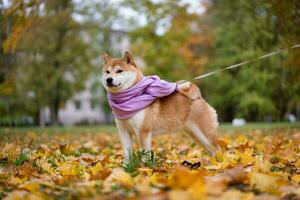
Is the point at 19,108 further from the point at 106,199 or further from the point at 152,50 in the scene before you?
the point at 106,199

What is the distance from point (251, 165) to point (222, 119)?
123ft

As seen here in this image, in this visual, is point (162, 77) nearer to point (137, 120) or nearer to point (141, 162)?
point (137, 120)

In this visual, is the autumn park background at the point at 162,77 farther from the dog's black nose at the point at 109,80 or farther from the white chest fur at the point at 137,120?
the dog's black nose at the point at 109,80

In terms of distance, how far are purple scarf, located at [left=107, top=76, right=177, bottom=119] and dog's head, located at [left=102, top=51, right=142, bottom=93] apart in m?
0.07

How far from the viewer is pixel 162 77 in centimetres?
2580

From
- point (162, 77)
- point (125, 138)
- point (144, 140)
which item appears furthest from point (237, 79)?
point (144, 140)

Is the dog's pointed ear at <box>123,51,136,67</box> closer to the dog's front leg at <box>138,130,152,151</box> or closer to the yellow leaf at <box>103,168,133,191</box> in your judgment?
the dog's front leg at <box>138,130,152,151</box>

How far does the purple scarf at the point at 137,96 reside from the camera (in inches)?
181

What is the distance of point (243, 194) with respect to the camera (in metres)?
2.30

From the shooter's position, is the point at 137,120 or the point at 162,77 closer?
the point at 137,120

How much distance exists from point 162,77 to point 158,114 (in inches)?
827

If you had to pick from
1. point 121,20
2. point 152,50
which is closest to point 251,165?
point 152,50

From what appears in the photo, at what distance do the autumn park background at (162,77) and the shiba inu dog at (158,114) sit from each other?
11.1 inches

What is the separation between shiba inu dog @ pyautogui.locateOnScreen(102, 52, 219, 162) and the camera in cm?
462
